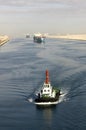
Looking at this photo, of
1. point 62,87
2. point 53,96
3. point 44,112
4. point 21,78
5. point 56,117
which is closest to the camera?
point 56,117

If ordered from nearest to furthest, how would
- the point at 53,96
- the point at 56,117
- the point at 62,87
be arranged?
the point at 56,117 → the point at 53,96 → the point at 62,87

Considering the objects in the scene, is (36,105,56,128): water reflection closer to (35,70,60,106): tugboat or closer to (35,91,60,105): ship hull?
(35,91,60,105): ship hull

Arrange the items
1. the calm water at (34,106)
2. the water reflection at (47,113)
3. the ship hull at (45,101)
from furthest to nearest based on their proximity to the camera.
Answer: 1. the ship hull at (45,101)
2. the water reflection at (47,113)
3. the calm water at (34,106)

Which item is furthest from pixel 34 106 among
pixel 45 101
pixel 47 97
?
pixel 47 97

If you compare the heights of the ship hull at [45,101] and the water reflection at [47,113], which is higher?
the ship hull at [45,101]

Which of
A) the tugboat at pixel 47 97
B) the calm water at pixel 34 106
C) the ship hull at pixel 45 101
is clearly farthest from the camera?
the tugboat at pixel 47 97

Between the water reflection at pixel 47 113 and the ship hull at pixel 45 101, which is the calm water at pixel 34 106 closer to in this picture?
the water reflection at pixel 47 113

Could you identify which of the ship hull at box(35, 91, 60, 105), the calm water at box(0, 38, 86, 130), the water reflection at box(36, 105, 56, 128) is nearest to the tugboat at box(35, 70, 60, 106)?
the ship hull at box(35, 91, 60, 105)

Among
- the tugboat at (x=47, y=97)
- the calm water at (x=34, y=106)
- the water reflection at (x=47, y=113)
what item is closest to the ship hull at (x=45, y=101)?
the tugboat at (x=47, y=97)

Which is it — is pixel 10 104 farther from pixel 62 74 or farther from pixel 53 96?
pixel 62 74

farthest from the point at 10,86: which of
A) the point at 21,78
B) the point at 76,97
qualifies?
the point at 76,97

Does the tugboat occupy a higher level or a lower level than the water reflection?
A: higher
